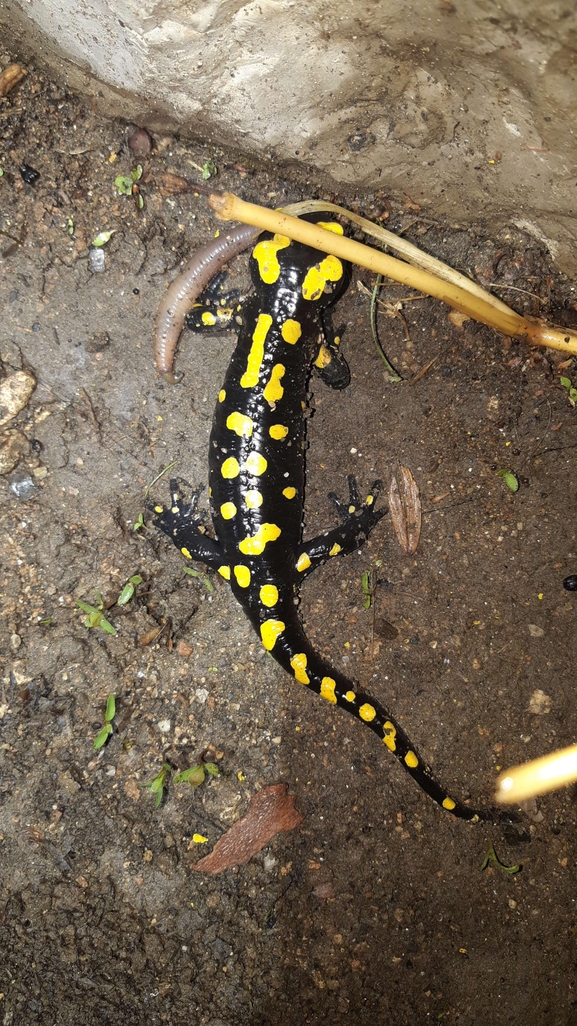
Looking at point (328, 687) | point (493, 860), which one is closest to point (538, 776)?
point (493, 860)

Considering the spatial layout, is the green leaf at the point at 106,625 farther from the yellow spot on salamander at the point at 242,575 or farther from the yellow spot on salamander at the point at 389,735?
the yellow spot on salamander at the point at 389,735

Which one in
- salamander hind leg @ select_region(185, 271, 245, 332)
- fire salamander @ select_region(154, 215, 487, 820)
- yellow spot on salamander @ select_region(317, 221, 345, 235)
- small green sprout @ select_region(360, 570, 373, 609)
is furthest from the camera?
small green sprout @ select_region(360, 570, 373, 609)

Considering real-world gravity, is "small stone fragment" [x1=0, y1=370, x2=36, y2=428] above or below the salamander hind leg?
above

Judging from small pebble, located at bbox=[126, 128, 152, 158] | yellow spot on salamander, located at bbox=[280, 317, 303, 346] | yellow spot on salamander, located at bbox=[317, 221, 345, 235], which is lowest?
yellow spot on salamander, located at bbox=[280, 317, 303, 346]

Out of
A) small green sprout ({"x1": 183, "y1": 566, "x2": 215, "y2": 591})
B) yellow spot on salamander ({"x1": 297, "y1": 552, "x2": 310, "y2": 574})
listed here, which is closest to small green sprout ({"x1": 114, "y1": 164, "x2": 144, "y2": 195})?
small green sprout ({"x1": 183, "y1": 566, "x2": 215, "y2": 591})

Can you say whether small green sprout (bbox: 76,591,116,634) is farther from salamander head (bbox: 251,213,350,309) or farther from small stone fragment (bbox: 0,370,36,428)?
salamander head (bbox: 251,213,350,309)

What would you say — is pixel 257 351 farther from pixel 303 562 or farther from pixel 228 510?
pixel 303 562

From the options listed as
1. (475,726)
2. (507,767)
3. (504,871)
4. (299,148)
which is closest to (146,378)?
(299,148)
